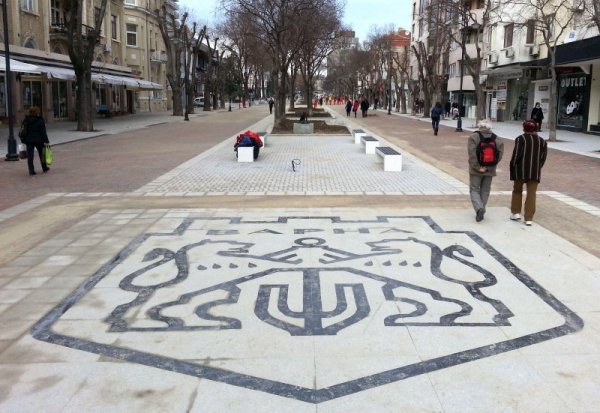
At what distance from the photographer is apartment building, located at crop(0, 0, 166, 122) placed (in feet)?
103

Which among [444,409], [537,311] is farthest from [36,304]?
[537,311]

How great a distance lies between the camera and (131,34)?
56.2 metres

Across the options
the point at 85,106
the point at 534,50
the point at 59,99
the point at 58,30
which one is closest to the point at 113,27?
the point at 59,99

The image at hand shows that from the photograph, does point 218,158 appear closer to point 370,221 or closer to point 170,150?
point 170,150

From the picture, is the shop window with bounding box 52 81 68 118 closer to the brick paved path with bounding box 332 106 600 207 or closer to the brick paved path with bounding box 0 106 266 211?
the brick paved path with bounding box 0 106 266 211

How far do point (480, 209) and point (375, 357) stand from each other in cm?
506

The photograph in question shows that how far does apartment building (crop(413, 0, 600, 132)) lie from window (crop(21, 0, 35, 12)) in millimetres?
22705

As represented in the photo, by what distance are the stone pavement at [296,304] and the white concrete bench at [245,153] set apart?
216 inches

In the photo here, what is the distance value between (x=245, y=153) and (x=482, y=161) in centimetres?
888

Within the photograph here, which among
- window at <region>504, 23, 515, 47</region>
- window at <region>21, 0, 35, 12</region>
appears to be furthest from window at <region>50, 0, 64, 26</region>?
window at <region>504, 23, 515, 47</region>

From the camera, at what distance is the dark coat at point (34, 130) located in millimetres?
13664

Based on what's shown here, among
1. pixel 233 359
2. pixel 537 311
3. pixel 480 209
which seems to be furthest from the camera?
pixel 480 209

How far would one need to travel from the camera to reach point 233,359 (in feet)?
13.9

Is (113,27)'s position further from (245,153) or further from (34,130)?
(34,130)
